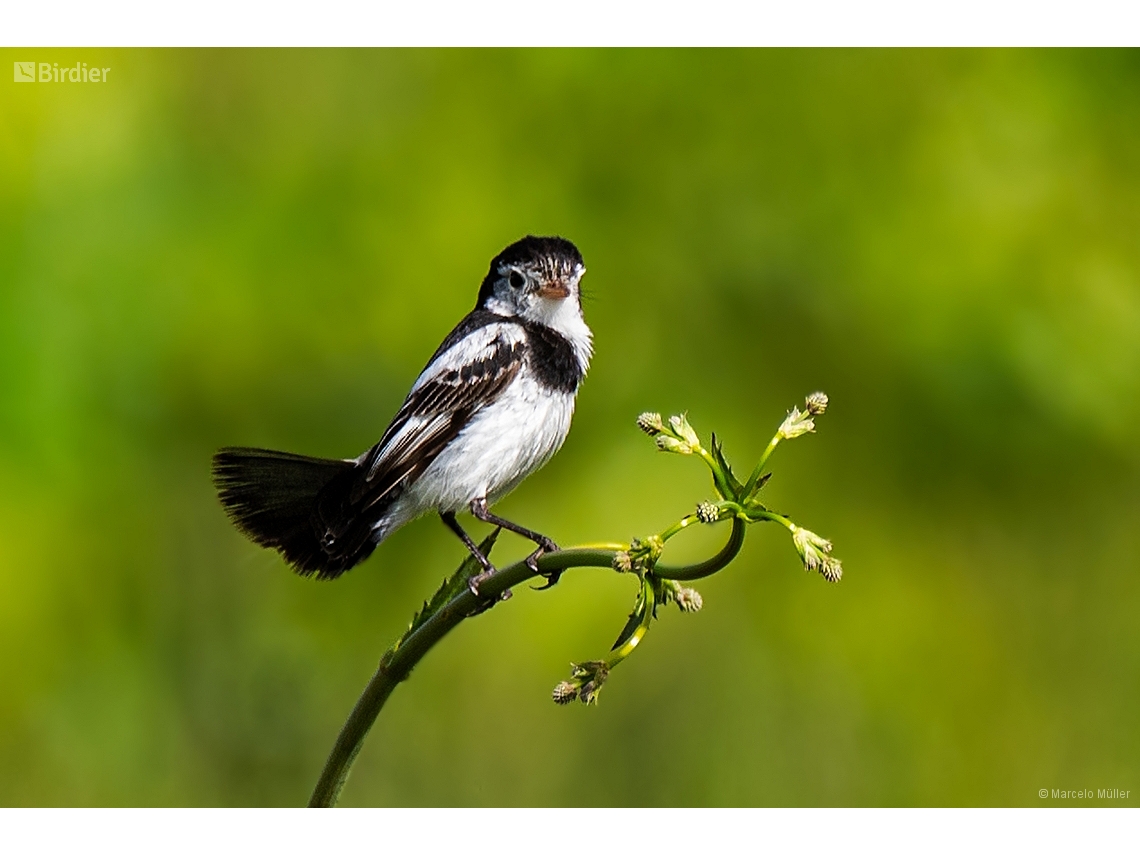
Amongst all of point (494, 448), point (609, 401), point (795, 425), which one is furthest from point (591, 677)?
point (609, 401)

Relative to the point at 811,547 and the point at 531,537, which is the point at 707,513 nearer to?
the point at 811,547

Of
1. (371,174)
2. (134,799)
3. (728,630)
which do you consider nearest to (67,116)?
(371,174)

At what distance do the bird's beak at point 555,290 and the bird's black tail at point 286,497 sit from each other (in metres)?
0.64

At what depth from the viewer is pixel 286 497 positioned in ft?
9.88

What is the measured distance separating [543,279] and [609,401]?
130 centimetres

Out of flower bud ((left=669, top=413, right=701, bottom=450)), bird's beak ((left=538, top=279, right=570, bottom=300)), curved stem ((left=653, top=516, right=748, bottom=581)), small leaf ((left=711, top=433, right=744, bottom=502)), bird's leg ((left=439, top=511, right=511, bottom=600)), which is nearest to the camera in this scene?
curved stem ((left=653, top=516, right=748, bottom=581))

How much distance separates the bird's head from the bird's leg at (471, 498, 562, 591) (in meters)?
0.50

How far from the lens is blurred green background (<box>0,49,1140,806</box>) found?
4273 mm

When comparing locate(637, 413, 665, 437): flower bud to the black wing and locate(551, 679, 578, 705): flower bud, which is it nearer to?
locate(551, 679, 578, 705): flower bud

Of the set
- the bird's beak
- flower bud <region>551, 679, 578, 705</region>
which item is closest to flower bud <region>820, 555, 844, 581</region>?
flower bud <region>551, 679, 578, 705</region>

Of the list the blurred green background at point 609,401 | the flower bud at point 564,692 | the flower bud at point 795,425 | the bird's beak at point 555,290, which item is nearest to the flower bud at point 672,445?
the flower bud at point 795,425

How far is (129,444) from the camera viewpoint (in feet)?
A: 14.8

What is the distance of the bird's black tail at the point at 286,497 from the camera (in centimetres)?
293

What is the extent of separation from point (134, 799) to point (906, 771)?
243cm
